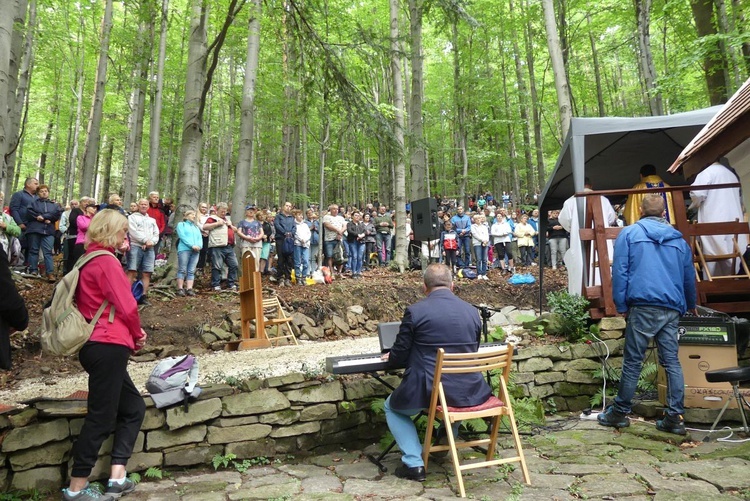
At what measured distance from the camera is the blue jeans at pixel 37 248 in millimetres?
9492

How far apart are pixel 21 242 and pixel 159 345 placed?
554cm

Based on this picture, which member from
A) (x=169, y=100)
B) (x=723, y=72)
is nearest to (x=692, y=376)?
(x=723, y=72)

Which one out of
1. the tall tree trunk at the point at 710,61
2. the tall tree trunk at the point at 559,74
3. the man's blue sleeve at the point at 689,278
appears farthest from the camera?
the tall tree trunk at the point at 559,74

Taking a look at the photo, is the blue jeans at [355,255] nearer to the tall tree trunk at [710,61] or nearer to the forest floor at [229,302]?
the forest floor at [229,302]

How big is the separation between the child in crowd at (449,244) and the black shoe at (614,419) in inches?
327

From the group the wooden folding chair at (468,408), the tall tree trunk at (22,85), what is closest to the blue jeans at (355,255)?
the tall tree trunk at (22,85)

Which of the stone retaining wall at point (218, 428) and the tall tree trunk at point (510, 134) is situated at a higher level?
the tall tree trunk at point (510, 134)

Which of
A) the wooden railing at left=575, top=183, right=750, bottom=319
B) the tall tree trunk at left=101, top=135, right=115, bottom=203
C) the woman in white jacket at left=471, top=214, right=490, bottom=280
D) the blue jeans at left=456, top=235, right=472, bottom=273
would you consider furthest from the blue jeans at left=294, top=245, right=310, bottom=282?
the tall tree trunk at left=101, top=135, right=115, bottom=203

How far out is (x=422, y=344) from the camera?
3.50 meters

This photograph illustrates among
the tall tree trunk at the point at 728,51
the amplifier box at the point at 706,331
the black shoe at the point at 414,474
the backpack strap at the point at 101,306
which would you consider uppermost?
the tall tree trunk at the point at 728,51

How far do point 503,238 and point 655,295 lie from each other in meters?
9.02

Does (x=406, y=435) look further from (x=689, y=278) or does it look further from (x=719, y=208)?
(x=719, y=208)

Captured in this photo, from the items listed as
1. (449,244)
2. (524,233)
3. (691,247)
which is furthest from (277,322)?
(524,233)

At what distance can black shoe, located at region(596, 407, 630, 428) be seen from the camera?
4536mm
